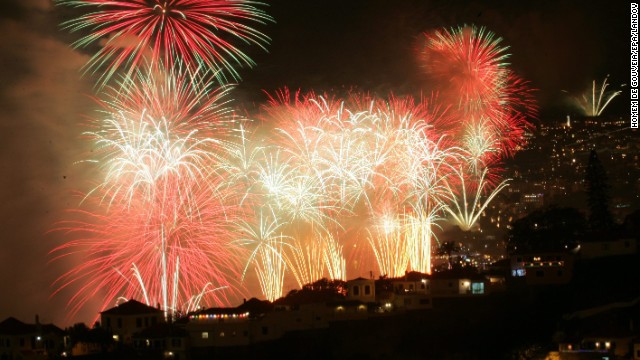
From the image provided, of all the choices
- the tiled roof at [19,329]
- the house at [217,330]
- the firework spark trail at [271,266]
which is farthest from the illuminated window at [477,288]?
the tiled roof at [19,329]

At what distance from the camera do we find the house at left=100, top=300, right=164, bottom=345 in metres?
44.6

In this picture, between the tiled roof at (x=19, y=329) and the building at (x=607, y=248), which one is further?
the building at (x=607, y=248)

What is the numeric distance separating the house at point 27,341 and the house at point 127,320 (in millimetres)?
3121

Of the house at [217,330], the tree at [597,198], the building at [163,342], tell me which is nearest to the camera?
the building at [163,342]

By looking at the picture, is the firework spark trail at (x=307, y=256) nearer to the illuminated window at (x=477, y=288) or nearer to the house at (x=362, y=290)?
the house at (x=362, y=290)

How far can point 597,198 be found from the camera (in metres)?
61.0

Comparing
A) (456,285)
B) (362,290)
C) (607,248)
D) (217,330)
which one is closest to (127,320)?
(217,330)

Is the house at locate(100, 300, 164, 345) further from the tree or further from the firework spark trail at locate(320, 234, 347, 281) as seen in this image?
the tree

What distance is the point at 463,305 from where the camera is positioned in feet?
152

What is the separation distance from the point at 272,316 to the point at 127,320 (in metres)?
8.41

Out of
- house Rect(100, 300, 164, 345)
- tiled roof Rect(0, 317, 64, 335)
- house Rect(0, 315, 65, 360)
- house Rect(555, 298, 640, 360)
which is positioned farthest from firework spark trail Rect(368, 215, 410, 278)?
tiled roof Rect(0, 317, 64, 335)

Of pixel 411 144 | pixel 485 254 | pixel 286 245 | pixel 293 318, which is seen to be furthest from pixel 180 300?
pixel 485 254

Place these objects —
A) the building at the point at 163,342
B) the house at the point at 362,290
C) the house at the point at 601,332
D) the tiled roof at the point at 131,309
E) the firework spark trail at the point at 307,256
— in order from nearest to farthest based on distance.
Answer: the house at the point at 601,332, the building at the point at 163,342, the tiled roof at the point at 131,309, the house at the point at 362,290, the firework spark trail at the point at 307,256

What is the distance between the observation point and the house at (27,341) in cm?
4525
